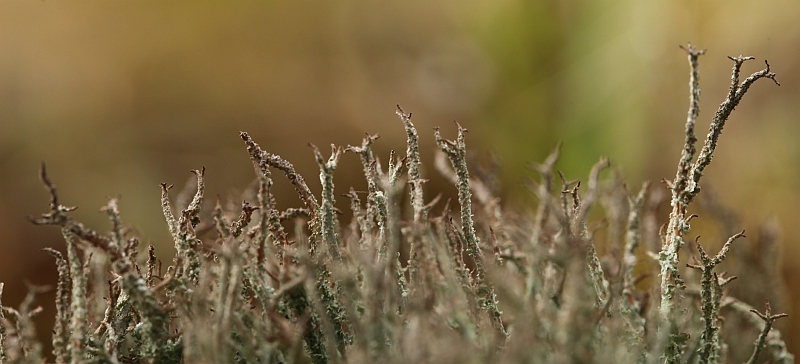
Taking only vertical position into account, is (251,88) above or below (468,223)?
above

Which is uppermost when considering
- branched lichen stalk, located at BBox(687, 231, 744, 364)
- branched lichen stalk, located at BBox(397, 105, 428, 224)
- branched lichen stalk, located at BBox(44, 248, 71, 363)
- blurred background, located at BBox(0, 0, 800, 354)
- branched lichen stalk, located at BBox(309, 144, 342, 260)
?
blurred background, located at BBox(0, 0, 800, 354)

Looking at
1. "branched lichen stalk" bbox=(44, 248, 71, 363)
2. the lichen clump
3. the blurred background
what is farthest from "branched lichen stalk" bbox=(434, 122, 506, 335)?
the blurred background

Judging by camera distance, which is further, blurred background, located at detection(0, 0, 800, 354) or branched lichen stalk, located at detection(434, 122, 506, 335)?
blurred background, located at detection(0, 0, 800, 354)

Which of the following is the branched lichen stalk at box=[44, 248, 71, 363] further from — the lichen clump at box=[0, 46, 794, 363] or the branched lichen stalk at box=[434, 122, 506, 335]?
the branched lichen stalk at box=[434, 122, 506, 335]

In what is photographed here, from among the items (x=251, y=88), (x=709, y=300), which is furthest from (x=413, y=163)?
(x=251, y=88)

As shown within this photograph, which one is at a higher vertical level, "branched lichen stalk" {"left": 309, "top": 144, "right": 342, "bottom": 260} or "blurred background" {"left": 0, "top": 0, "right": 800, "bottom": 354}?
"blurred background" {"left": 0, "top": 0, "right": 800, "bottom": 354}

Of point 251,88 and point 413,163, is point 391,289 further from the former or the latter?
point 251,88

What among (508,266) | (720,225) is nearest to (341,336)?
(508,266)

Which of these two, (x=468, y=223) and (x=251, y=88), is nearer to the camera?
(x=468, y=223)

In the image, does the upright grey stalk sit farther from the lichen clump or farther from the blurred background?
the blurred background

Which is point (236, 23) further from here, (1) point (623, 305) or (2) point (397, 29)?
(1) point (623, 305)

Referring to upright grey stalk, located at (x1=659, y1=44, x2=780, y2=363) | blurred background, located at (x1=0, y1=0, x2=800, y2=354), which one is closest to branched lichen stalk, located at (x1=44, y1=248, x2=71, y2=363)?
upright grey stalk, located at (x1=659, y1=44, x2=780, y2=363)
